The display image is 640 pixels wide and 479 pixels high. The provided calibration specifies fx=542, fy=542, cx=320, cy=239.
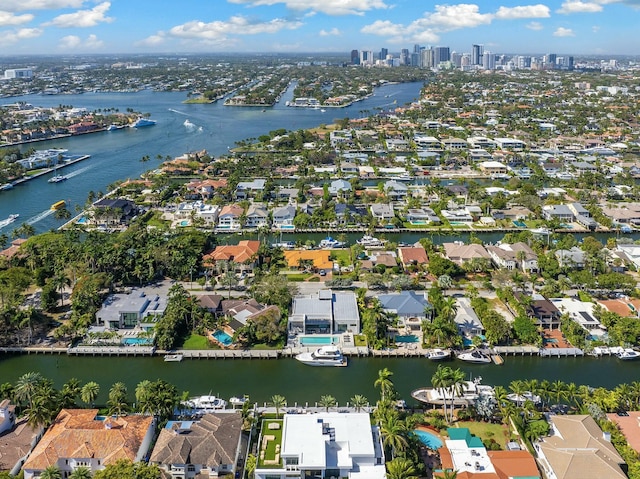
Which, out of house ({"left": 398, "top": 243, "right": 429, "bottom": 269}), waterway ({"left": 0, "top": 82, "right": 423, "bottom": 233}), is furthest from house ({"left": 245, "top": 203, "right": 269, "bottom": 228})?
waterway ({"left": 0, "top": 82, "right": 423, "bottom": 233})

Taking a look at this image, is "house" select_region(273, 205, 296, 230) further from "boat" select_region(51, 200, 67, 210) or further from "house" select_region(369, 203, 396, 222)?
"boat" select_region(51, 200, 67, 210)

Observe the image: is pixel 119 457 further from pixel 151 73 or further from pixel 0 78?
pixel 0 78

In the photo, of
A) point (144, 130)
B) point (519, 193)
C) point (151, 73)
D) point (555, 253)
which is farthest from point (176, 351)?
point (151, 73)

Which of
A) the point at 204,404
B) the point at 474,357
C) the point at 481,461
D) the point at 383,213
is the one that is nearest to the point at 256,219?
the point at 383,213

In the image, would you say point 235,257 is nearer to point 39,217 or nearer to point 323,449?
point 323,449

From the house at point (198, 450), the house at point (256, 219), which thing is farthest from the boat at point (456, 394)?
the house at point (256, 219)
